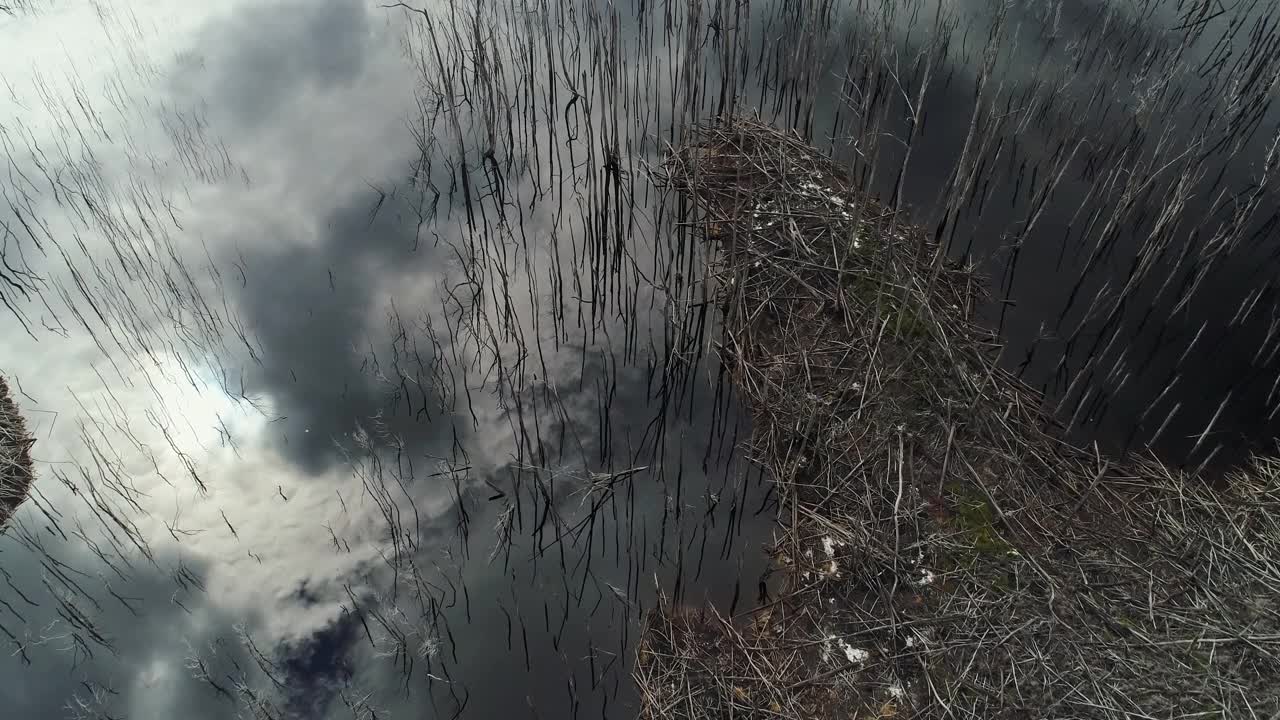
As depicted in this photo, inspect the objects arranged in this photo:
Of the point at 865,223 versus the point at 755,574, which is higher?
the point at 865,223

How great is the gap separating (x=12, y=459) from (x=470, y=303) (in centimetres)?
202

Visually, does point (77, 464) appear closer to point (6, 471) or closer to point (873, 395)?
point (6, 471)

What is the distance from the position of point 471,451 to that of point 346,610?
0.77m

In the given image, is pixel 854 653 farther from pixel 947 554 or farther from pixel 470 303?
pixel 470 303

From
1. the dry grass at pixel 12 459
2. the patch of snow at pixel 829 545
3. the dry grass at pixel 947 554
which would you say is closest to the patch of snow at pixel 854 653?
the dry grass at pixel 947 554

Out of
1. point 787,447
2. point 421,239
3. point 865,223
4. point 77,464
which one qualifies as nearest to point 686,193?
point 865,223

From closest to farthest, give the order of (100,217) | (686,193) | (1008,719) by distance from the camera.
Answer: (1008,719), (100,217), (686,193)

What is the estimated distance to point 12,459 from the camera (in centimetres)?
283

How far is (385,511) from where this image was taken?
2.68 metres

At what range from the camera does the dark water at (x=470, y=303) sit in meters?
2.45

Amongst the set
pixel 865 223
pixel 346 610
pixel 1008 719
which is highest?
pixel 865 223

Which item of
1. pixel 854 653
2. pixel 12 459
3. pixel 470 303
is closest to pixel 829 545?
pixel 854 653

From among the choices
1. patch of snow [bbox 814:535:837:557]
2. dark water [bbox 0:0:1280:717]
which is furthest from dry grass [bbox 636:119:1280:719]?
dark water [bbox 0:0:1280:717]

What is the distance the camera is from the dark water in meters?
2.45
